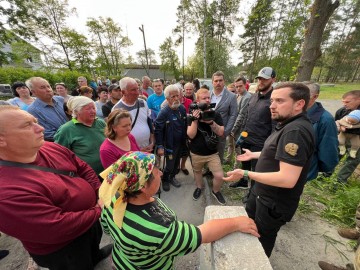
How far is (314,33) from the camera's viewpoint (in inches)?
157

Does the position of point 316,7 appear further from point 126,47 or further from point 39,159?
point 126,47

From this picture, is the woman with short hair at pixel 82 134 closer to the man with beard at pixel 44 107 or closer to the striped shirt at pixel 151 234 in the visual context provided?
the man with beard at pixel 44 107

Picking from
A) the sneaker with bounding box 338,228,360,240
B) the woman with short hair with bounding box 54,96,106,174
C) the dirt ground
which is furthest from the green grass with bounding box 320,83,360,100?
the woman with short hair with bounding box 54,96,106,174

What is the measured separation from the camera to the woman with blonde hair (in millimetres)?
2289

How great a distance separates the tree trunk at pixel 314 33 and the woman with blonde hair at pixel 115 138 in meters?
4.50

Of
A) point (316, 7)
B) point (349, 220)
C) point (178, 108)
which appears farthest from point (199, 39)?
point (349, 220)

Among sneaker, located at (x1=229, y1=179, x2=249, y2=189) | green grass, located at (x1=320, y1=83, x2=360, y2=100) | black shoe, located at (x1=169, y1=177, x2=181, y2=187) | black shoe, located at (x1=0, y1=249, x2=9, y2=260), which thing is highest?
black shoe, located at (x1=0, y1=249, x2=9, y2=260)

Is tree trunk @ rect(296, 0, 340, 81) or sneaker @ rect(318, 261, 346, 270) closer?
sneaker @ rect(318, 261, 346, 270)

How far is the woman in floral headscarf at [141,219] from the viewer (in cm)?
103

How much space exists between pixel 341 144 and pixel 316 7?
10.2 ft

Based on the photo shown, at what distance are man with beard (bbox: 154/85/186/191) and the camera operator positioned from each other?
463mm

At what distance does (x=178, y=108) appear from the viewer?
363 centimetres

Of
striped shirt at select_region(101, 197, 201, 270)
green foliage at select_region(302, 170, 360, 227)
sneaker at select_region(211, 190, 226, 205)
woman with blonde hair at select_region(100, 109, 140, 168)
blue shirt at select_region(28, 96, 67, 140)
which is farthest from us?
sneaker at select_region(211, 190, 226, 205)

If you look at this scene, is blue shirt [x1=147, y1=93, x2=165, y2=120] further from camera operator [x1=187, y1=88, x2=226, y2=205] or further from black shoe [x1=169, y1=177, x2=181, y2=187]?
camera operator [x1=187, y1=88, x2=226, y2=205]
